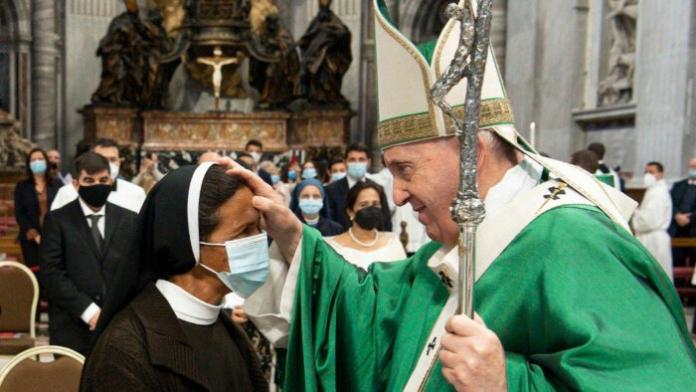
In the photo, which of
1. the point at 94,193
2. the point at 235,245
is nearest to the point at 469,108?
the point at 235,245

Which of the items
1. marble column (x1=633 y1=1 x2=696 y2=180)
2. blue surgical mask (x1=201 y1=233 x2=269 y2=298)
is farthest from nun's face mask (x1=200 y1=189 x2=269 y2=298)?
marble column (x1=633 y1=1 x2=696 y2=180)

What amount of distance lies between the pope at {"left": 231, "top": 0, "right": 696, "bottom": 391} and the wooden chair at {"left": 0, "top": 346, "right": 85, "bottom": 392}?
3.43 feet

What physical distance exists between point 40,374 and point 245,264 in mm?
1470

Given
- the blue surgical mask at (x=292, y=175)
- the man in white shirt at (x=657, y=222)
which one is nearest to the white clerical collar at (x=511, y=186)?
the man in white shirt at (x=657, y=222)

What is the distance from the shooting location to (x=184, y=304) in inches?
89.2

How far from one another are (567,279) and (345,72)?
1662 centimetres

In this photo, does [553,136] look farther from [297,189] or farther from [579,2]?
[297,189]

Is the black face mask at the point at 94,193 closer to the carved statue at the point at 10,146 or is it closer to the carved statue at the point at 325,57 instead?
the carved statue at the point at 10,146

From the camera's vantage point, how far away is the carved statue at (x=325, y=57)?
1758 centimetres

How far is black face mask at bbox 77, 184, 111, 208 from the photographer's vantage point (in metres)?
4.88

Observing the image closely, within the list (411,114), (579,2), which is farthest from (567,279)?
(579,2)

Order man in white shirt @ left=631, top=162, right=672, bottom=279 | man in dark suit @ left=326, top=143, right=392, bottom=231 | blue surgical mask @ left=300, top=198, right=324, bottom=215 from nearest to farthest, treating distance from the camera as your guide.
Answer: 1. blue surgical mask @ left=300, top=198, right=324, bottom=215
2. man in dark suit @ left=326, top=143, right=392, bottom=231
3. man in white shirt @ left=631, top=162, right=672, bottom=279

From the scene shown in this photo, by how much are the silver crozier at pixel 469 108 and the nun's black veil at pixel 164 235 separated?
3.01ft

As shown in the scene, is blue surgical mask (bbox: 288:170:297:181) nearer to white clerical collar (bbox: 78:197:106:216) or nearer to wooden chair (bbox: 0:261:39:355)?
wooden chair (bbox: 0:261:39:355)
